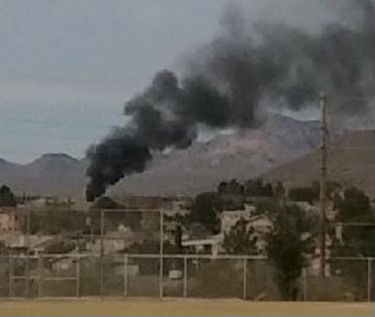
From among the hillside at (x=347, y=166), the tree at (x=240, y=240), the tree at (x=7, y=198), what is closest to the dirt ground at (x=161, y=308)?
the tree at (x=240, y=240)

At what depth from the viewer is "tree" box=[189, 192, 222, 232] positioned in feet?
136

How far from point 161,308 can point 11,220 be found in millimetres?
12322

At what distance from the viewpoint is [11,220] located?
3494cm

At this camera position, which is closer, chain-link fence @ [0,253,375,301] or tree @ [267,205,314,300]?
chain-link fence @ [0,253,375,301]

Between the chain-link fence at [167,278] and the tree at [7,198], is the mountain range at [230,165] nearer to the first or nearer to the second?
the tree at [7,198]

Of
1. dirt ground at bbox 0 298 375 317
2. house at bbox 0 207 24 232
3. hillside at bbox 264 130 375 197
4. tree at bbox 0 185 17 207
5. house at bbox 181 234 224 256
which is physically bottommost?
dirt ground at bbox 0 298 375 317

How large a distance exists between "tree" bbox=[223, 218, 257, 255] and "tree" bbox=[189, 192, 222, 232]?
7.12ft

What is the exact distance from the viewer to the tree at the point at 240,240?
3653 cm

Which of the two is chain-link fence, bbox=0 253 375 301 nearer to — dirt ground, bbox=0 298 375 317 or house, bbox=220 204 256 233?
dirt ground, bbox=0 298 375 317

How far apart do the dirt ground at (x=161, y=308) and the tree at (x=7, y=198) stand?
11190 mm

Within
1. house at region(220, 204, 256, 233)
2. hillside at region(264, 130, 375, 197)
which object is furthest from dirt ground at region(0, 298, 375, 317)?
hillside at region(264, 130, 375, 197)

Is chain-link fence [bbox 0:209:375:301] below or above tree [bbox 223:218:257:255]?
below

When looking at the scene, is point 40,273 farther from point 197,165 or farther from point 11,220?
point 197,165

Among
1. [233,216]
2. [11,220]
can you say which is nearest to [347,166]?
[233,216]
